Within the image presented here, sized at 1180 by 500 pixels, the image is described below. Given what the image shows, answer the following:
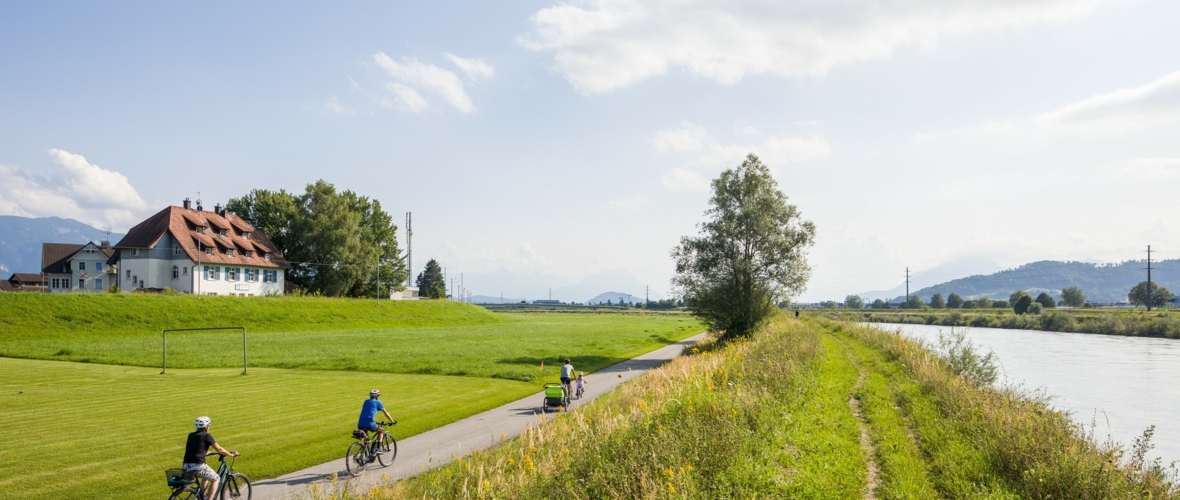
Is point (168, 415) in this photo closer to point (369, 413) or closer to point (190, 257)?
point (369, 413)

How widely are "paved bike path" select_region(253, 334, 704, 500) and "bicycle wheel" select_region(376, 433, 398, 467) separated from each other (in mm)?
173

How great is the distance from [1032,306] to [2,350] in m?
124

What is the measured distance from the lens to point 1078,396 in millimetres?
29688

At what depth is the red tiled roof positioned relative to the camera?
7294 centimetres

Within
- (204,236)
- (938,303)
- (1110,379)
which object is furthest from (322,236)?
(938,303)

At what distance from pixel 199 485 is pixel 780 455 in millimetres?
10857

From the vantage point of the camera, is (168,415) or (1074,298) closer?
(168,415)

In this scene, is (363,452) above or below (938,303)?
above

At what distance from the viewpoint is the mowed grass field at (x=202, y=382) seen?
636 inches

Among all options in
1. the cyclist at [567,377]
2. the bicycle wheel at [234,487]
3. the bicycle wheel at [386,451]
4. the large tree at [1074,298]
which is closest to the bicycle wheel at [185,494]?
the bicycle wheel at [234,487]

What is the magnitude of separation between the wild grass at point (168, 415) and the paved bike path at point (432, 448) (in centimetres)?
74

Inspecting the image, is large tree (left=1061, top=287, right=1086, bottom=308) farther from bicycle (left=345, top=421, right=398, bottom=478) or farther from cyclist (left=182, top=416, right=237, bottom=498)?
cyclist (left=182, top=416, right=237, bottom=498)

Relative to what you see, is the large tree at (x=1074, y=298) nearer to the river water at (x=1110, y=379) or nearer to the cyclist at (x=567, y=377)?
the river water at (x=1110, y=379)

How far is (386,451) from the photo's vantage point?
15.8m
